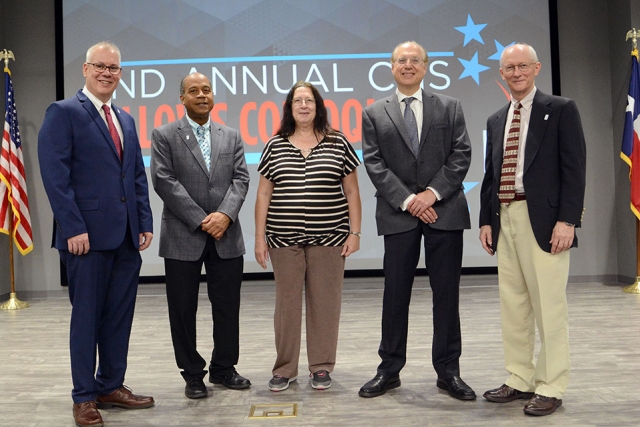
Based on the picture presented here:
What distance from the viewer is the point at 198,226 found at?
3.10 meters

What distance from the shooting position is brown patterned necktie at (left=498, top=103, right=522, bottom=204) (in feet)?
9.38

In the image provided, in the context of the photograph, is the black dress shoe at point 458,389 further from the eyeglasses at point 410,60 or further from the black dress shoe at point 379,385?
the eyeglasses at point 410,60

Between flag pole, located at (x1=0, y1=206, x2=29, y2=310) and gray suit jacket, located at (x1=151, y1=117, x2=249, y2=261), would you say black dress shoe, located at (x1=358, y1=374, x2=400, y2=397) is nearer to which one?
gray suit jacket, located at (x1=151, y1=117, x2=249, y2=261)

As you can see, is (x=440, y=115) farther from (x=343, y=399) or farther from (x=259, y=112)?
(x=259, y=112)

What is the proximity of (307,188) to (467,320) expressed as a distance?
94.7 inches

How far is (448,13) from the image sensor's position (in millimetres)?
6574

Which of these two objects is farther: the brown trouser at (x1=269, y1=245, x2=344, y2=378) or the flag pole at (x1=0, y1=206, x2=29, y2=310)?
the flag pole at (x1=0, y1=206, x2=29, y2=310)

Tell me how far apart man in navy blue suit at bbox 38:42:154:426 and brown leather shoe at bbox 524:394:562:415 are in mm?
1749

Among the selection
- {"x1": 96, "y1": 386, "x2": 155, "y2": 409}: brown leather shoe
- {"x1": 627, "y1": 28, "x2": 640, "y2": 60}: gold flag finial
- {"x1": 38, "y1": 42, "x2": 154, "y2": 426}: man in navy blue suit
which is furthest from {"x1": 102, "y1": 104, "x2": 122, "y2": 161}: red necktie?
{"x1": 627, "y1": 28, "x2": 640, "y2": 60}: gold flag finial

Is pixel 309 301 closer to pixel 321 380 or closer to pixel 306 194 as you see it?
pixel 321 380

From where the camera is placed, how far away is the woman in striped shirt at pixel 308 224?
Result: 3.13m

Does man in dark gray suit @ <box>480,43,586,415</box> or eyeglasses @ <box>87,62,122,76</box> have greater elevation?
eyeglasses @ <box>87,62,122,76</box>

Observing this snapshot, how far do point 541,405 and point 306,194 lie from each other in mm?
1454

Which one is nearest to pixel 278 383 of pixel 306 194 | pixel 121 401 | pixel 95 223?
pixel 121 401
